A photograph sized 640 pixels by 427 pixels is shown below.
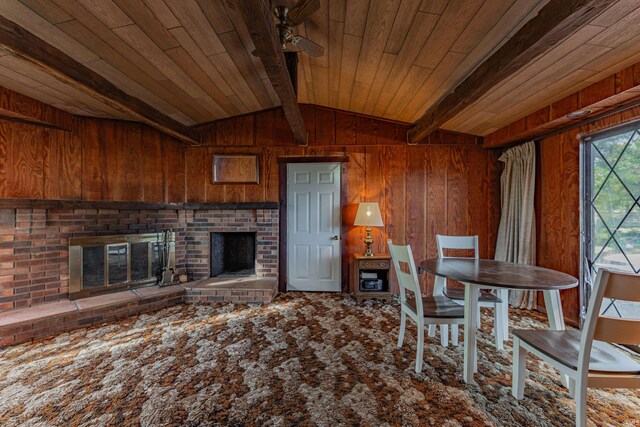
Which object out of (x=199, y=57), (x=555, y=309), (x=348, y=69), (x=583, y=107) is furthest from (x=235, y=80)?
(x=555, y=309)

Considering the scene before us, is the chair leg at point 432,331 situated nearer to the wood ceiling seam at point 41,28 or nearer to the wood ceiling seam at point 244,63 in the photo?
the wood ceiling seam at point 244,63

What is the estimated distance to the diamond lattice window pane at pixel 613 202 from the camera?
7.48 ft

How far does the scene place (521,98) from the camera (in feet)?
8.14

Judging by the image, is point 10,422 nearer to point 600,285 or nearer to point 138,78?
point 138,78

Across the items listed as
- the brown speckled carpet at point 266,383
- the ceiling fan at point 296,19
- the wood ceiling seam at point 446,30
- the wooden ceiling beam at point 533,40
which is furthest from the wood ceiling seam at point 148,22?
the brown speckled carpet at point 266,383

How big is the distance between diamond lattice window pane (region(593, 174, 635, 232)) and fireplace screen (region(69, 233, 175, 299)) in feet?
15.4

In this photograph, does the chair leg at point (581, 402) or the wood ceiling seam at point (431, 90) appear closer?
the chair leg at point (581, 402)

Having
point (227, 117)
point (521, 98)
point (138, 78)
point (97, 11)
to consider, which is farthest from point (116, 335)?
point (521, 98)

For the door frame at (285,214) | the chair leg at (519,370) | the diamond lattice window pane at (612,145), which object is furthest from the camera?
the door frame at (285,214)

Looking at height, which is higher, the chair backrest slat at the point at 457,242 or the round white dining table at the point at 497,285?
the chair backrest slat at the point at 457,242

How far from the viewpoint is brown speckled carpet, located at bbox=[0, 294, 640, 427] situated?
1.47 metres

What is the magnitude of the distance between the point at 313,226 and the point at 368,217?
81 centimetres

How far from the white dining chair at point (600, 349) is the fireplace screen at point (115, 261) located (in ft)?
12.5

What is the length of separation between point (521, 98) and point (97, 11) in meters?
3.32
